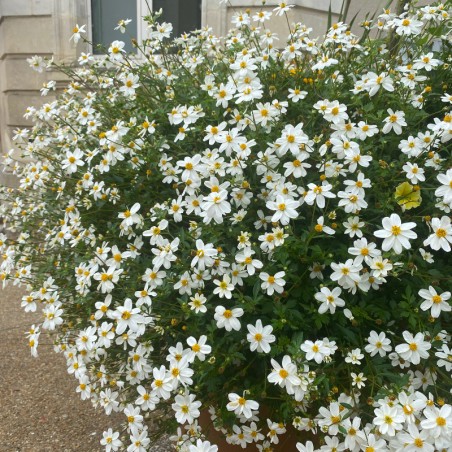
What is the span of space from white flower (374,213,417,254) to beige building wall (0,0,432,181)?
513 cm

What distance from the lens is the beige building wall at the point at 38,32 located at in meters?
6.22

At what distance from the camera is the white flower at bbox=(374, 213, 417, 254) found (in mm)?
1411

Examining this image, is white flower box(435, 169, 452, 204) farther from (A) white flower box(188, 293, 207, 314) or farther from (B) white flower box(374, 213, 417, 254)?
(A) white flower box(188, 293, 207, 314)

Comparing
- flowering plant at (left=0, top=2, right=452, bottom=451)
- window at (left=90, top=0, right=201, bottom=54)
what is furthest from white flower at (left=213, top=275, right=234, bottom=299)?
window at (left=90, top=0, right=201, bottom=54)

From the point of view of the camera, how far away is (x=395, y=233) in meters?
1.42

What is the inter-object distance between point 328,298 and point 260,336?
0.21 m

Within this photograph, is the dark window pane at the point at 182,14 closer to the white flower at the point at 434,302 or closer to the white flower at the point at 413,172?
the white flower at the point at 413,172

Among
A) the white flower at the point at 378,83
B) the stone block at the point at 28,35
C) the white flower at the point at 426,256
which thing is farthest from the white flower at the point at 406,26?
the stone block at the point at 28,35

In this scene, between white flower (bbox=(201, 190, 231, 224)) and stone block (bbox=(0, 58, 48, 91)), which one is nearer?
white flower (bbox=(201, 190, 231, 224))

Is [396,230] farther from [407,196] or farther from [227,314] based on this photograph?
[227,314]

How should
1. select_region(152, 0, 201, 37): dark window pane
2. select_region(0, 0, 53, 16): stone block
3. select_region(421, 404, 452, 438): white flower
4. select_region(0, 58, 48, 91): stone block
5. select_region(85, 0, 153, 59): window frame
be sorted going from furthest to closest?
1. select_region(0, 58, 48, 91): stone block
2. select_region(0, 0, 53, 16): stone block
3. select_region(85, 0, 153, 59): window frame
4. select_region(152, 0, 201, 37): dark window pane
5. select_region(421, 404, 452, 438): white flower

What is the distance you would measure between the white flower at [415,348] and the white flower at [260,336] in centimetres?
33

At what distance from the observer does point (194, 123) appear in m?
1.99

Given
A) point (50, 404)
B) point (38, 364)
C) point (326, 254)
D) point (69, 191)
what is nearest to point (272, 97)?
point (326, 254)
